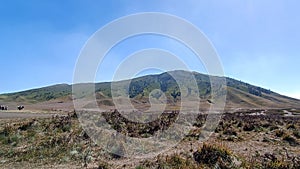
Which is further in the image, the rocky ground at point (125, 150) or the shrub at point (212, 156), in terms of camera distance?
the rocky ground at point (125, 150)

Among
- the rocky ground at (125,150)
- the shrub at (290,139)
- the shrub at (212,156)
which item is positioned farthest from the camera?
the shrub at (290,139)

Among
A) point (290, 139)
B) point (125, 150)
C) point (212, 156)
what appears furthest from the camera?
point (290, 139)

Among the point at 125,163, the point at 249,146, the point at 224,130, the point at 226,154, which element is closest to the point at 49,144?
the point at 125,163

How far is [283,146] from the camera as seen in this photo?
17531 mm

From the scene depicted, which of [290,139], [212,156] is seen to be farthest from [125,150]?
[290,139]

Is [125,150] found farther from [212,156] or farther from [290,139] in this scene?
[290,139]

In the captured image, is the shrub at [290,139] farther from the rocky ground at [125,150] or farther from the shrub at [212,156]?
the shrub at [212,156]

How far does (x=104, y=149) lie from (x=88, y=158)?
163 centimetres

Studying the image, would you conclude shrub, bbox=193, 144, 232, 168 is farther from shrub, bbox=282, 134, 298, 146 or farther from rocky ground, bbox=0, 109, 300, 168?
shrub, bbox=282, 134, 298, 146

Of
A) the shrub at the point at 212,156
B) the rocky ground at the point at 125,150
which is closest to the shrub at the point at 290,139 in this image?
the rocky ground at the point at 125,150

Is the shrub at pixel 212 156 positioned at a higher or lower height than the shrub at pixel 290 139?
higher

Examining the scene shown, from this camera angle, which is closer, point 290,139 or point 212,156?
point 212,156

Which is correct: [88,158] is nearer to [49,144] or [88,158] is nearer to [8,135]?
[49,144]

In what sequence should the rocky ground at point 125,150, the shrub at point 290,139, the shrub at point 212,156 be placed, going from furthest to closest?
the shrub at point 290,139 → the rocky ground at point 125,150 → the shrub at point 212,156
